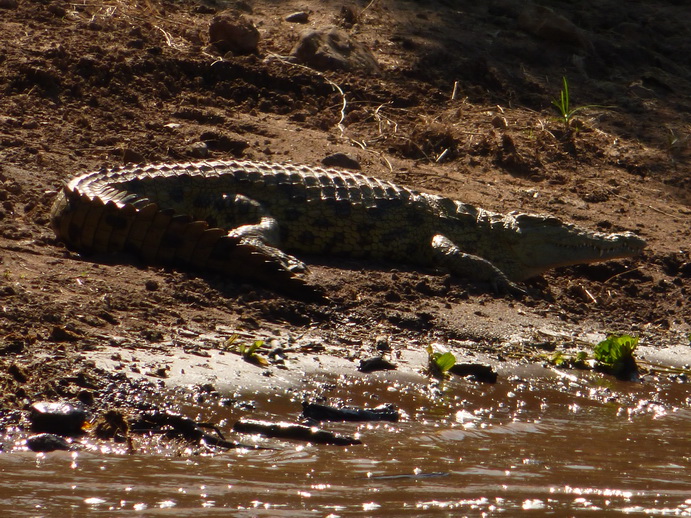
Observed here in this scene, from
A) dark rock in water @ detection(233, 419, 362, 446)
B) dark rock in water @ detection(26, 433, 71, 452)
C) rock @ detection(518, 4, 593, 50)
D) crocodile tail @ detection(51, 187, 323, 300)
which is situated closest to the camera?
dark rock in water @ detection(26, 433, 71, 452)

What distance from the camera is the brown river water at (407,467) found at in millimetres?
2896

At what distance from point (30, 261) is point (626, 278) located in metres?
3.82

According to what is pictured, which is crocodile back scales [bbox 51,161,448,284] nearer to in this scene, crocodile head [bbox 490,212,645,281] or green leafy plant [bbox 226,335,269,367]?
crocodile head [bbox 490,212,645,281]

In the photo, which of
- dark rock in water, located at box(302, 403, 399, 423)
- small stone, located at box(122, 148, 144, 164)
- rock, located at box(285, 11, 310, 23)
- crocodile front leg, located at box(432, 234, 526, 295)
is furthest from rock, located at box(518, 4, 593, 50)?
dark rock in water, located at box(302, 403, 399, 423)

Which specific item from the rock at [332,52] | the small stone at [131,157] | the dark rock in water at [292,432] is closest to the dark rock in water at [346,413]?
the dark rock in water at [292,432]

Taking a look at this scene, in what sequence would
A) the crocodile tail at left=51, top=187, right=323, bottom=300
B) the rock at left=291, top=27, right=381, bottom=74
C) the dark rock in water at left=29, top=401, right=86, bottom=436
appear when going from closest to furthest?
the dark rock in water at left=29, top=401, right=86, bottom=436, the crocodile tail at left=51, top=187, right=323, bottom=300, the rock at left=291, top=27, right=381, bottom=74

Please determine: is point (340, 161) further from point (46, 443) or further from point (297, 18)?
point (46, 443)

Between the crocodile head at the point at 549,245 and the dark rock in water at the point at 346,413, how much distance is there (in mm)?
2970

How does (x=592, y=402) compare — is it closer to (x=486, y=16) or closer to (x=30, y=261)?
(x=30, y=261)

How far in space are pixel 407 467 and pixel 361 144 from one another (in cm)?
497

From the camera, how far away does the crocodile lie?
535 centimetres

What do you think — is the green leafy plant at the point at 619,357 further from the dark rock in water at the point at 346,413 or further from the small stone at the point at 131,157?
the small stone at the point at 131,157

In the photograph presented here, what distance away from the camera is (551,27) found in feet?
34.4

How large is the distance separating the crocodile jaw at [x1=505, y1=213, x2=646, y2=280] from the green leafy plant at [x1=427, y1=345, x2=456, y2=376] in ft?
7.37
